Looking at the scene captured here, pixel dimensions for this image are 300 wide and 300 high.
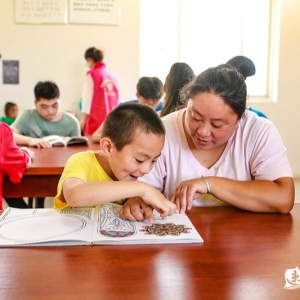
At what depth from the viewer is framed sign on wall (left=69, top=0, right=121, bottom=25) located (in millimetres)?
4637

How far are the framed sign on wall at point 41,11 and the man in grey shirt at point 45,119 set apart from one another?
1690 millimetres

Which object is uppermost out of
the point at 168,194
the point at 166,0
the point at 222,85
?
the point at 166,0

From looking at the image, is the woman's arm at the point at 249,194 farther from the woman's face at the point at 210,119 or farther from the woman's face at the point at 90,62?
the woman's face at the point at 90,62

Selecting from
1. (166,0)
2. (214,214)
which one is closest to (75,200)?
(214,214)

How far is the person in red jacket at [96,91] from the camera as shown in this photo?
170 inches

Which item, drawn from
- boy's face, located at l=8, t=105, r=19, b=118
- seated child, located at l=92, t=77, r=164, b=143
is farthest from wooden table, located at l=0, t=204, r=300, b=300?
boy's face, located at l=8, t=105, r=19, b=118

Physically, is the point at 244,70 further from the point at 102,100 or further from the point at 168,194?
the point at 102,100

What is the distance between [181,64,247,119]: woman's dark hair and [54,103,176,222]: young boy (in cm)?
19

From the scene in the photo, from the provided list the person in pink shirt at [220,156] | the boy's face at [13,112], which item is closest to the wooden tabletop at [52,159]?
the person in pink shirt at [220,156]

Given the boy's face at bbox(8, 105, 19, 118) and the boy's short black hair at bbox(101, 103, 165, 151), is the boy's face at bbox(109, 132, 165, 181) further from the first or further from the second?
the boy's face at bbox(8, 105, 19, 118)

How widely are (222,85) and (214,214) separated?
40 centimetres

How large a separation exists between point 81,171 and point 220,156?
1.60 feet

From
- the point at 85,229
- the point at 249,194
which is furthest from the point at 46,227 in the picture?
the point at 249,194

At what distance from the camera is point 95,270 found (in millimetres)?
833
